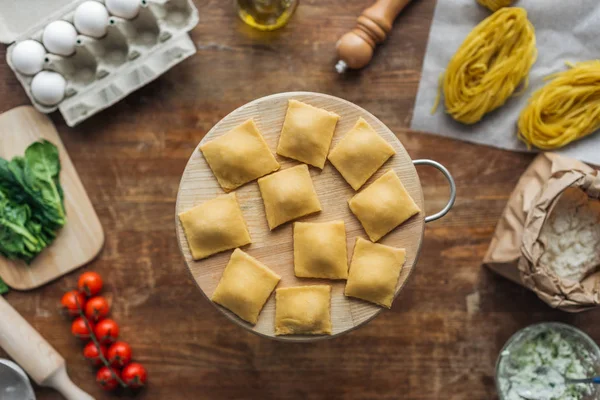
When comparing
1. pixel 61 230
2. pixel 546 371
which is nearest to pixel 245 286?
pixel 61 230

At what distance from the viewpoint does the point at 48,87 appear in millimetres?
2377

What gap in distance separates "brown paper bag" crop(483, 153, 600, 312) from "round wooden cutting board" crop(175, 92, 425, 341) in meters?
0.44

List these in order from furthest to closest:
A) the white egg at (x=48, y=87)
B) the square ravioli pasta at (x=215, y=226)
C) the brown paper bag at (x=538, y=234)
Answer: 1. the white egg at (x=48, y=87)
2. the brown paper bag at (x=538, y=234)
3. the square ravioli pasta at (x=215, y=226)

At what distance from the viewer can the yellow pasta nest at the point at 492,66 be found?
8.14 feet

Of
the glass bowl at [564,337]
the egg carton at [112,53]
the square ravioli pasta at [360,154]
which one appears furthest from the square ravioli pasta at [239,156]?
the glass bowl at [564,337]

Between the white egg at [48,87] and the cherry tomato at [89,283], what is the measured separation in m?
0.74

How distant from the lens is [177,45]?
2494mm

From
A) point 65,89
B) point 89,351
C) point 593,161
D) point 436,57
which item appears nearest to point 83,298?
point 89,351

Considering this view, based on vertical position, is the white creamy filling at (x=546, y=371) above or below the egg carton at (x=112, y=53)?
below

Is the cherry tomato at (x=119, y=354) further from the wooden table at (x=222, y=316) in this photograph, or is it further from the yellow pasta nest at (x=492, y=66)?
the yellow pasta nest at (x=492, y=66)

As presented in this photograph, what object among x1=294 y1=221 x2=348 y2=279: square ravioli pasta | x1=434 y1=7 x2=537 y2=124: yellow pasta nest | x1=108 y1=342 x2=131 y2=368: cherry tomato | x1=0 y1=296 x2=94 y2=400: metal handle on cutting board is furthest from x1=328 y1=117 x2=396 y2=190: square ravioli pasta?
x1=0 y1=296 x2=94 y2=400: metal handle on cutting board

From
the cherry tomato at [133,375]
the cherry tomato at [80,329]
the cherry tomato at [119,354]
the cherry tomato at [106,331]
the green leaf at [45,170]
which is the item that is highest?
the green leaf at [45,170]

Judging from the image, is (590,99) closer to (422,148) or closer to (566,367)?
(422,148)

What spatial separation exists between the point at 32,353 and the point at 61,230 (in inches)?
20.3
